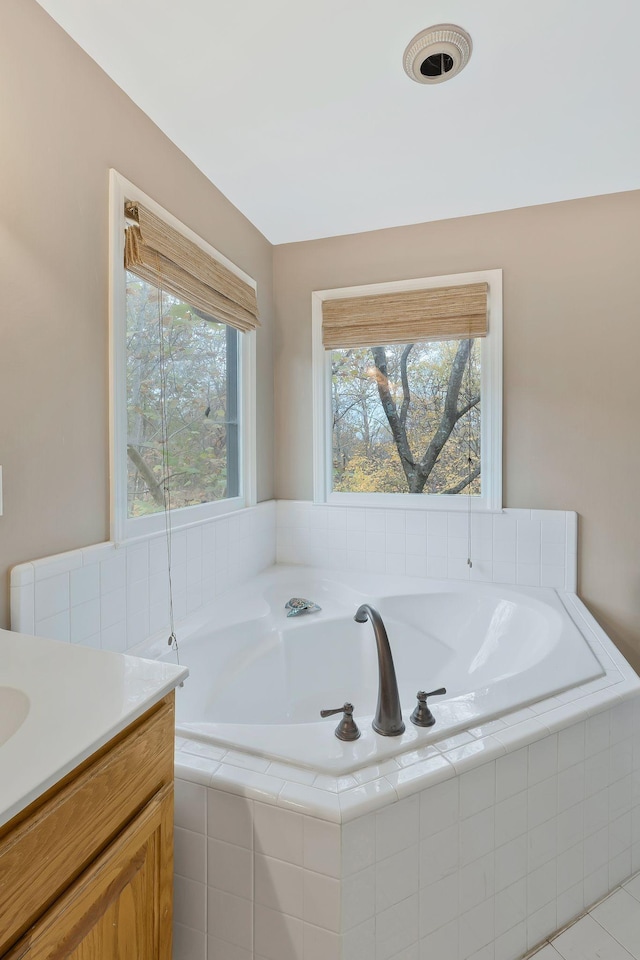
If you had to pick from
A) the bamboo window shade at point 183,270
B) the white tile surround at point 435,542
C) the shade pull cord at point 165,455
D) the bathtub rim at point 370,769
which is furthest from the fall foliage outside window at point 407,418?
the bathtub rim at point 370,769

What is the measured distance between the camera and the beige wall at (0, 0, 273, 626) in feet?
3.89

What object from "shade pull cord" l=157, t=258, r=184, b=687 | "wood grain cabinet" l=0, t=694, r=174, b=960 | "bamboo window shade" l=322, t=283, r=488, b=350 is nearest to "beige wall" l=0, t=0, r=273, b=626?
"shade pull cord" l=157, t=258, r=184, b=687

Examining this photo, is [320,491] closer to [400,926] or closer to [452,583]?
[452,583]

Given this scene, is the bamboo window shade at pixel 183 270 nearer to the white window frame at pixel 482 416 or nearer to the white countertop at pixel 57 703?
the white window frame at pixel 482 416

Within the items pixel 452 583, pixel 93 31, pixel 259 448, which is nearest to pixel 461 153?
pixel 93 31

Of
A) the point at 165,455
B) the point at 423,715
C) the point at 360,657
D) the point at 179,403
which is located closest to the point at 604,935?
the point at 423,715

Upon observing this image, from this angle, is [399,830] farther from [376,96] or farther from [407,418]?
[376,96]

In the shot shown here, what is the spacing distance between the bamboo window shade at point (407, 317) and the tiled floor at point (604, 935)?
7.19 ft

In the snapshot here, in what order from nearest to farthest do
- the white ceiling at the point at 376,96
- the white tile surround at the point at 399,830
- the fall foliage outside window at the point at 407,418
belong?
the white tile surround at the point at 399,830 < the white ceiling at the point at 376,96 < the fall foliage outside window at the point at 407,418

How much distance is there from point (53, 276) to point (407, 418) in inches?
69.1

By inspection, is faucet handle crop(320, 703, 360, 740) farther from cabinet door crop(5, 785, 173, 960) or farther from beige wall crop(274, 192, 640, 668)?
beige wall crop(274, 192, 640, 668)

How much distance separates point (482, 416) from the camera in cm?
241

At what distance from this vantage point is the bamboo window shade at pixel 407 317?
236 cm

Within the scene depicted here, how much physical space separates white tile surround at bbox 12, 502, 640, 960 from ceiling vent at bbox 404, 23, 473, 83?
1755 mm
